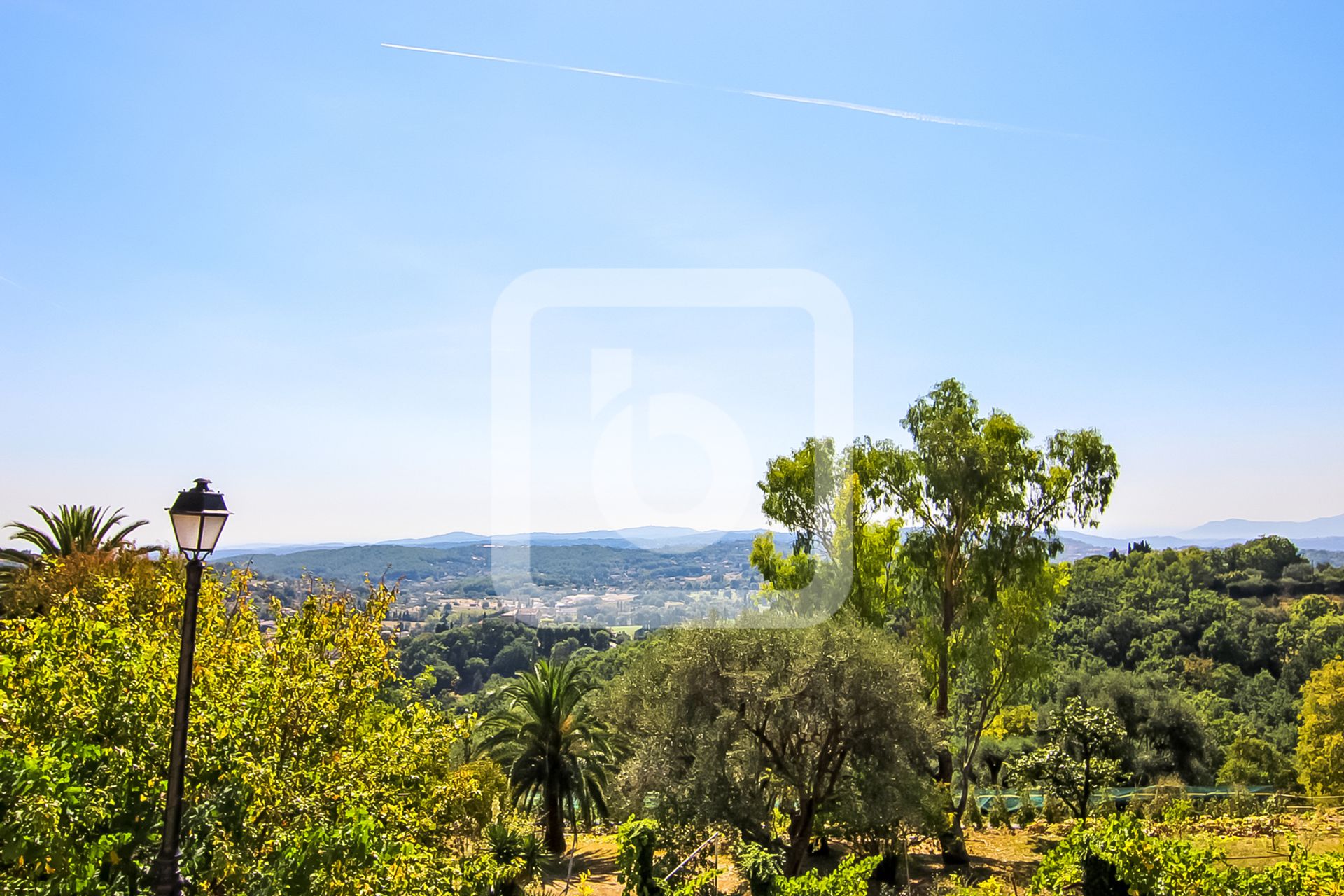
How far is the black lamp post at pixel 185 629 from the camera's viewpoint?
4.53m

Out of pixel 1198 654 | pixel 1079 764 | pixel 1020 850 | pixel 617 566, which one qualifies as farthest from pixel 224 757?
pixel 1198 654

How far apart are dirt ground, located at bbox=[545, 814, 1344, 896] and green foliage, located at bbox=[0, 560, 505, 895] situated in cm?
655

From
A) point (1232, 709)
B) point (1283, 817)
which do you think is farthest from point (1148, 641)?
point (1283, 817)

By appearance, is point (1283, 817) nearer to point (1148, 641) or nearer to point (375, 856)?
point (375, 856)

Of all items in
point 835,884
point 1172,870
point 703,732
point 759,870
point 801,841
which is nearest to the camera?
point 1172,870

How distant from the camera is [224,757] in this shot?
5.77 meters

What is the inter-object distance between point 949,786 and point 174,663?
15129 mm

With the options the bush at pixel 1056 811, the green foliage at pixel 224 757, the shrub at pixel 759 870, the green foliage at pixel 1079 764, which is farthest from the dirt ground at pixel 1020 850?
the green foliage at pixel 224 757

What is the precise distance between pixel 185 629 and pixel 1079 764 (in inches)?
733

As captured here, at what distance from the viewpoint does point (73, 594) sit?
714 cm

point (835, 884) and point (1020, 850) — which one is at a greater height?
point (835, 884)

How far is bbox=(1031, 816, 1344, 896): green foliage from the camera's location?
6.28 metres

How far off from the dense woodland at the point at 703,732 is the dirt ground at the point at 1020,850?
1.24ft

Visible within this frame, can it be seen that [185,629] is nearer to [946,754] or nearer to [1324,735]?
[946,754]
